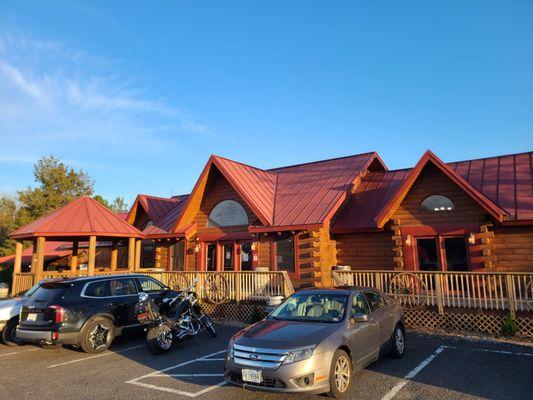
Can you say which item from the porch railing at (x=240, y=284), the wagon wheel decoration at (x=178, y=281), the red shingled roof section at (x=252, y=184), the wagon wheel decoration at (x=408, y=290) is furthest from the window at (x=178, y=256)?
the wagon wheel decoration at (x=408, y=290)

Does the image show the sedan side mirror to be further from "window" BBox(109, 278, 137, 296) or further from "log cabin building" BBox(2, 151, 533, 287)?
"log cabin building" BBox(2, 151, 533, 287)

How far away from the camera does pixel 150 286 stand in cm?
1175

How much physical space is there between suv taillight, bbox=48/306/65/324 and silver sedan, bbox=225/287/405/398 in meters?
4.81

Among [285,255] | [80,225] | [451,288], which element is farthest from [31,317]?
[451,288]

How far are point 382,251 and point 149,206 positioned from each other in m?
13.2

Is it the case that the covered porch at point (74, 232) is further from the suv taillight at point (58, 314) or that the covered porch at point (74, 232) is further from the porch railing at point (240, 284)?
the suv taillight at point (58, 314)

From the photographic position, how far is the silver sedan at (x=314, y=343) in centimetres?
551

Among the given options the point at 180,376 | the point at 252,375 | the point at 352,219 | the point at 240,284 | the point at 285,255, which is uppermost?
the point at 352,219

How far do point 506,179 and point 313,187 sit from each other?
7.85m

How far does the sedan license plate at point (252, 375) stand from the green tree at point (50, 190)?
42707mm

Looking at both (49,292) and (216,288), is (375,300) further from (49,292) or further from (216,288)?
(216,288)

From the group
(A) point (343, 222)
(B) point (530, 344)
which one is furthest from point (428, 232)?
(B) point (530, 344)

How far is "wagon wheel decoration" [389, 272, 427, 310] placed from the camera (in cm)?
1202

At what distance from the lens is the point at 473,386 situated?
652 cm
